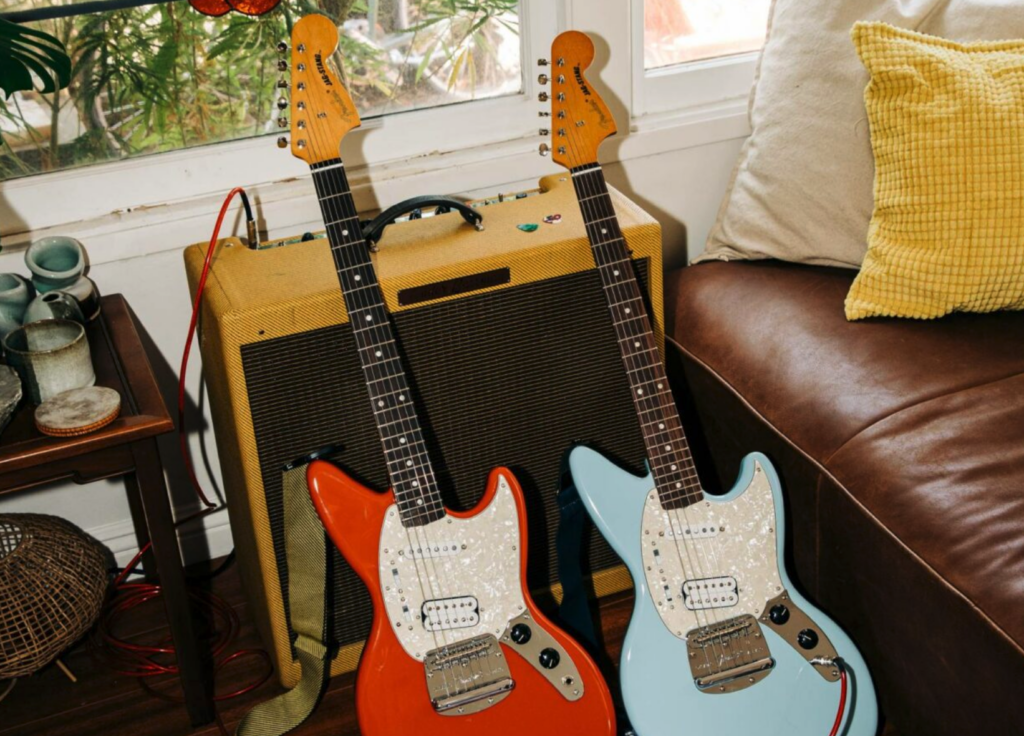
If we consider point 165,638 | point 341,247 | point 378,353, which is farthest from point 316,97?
point 165,638

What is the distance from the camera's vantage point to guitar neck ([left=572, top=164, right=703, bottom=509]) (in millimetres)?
1316

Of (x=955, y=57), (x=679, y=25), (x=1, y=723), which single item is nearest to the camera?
(x=955, y=57)

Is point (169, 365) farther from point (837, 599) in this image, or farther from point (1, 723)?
point (837, 599)

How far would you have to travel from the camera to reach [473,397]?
1.37 m

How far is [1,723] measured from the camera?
147 cm

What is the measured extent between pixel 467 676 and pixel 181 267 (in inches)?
29.4

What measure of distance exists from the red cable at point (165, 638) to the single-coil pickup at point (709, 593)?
657mm

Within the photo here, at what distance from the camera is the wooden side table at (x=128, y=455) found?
116 cm

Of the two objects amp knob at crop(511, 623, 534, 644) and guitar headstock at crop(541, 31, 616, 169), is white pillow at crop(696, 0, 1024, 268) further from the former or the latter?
amp knob at crop(511, 623, 534, 644)

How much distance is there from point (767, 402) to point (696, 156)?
1.90 ft

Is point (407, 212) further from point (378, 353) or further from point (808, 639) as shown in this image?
point (808, 639)

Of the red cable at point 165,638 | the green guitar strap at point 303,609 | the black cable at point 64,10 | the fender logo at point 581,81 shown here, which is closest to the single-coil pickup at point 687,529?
the green guitar strap at point 303,609

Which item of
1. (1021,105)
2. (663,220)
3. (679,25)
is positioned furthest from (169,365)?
(1021,105)

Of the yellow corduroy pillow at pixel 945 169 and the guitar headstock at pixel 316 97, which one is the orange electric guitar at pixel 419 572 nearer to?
the guitar headstock at pixel 316 97
